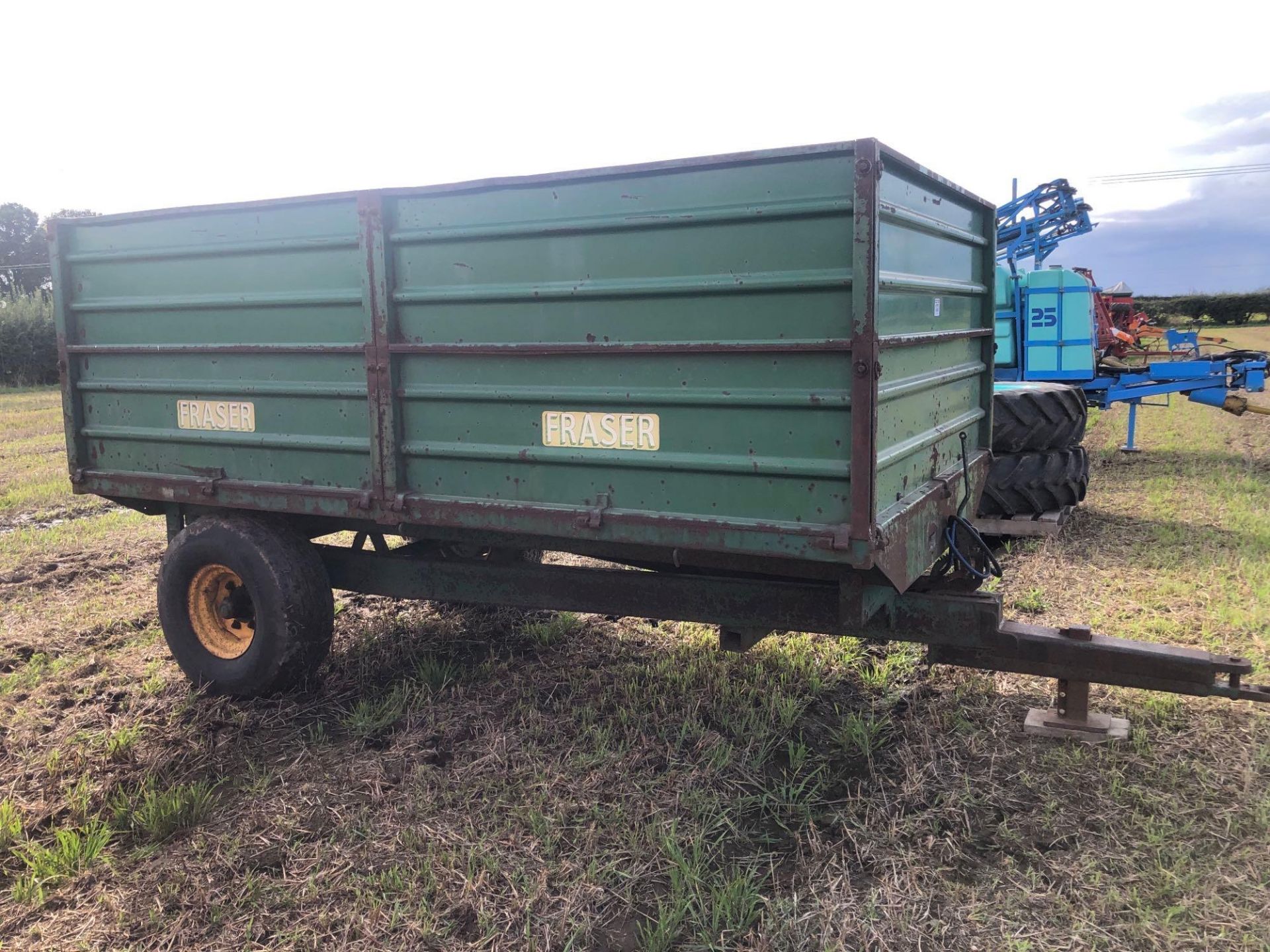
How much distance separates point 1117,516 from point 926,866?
17.8 feet

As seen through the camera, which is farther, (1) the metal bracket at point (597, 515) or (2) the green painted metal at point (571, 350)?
(1) the metal bracket at point (597, 515)

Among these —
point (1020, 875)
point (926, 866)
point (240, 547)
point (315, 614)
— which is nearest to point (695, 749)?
point (926, 866)

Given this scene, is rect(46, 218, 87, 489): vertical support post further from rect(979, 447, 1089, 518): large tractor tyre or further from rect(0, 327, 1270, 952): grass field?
rect(979, 447, 1089, 518): large tractor tyre

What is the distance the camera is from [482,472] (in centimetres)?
382

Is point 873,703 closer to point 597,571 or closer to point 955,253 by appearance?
point 597,571

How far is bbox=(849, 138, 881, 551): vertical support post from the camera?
294 cm

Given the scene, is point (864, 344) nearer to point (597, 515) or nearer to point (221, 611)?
point (597, 515)

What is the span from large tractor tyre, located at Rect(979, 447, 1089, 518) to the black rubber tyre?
74mm

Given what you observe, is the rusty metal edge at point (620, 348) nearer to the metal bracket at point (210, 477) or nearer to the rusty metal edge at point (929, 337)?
the rusty metal edge at point (929, 337)

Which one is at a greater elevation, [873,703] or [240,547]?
[240,547]

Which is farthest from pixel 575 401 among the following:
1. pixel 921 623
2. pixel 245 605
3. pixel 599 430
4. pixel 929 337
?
pixel 245 605

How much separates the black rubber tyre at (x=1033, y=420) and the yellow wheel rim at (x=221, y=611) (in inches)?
183

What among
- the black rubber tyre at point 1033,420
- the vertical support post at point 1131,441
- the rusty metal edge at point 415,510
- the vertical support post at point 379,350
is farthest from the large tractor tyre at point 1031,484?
the vertical support post at point 1131,441

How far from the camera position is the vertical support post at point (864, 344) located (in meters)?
2.94
